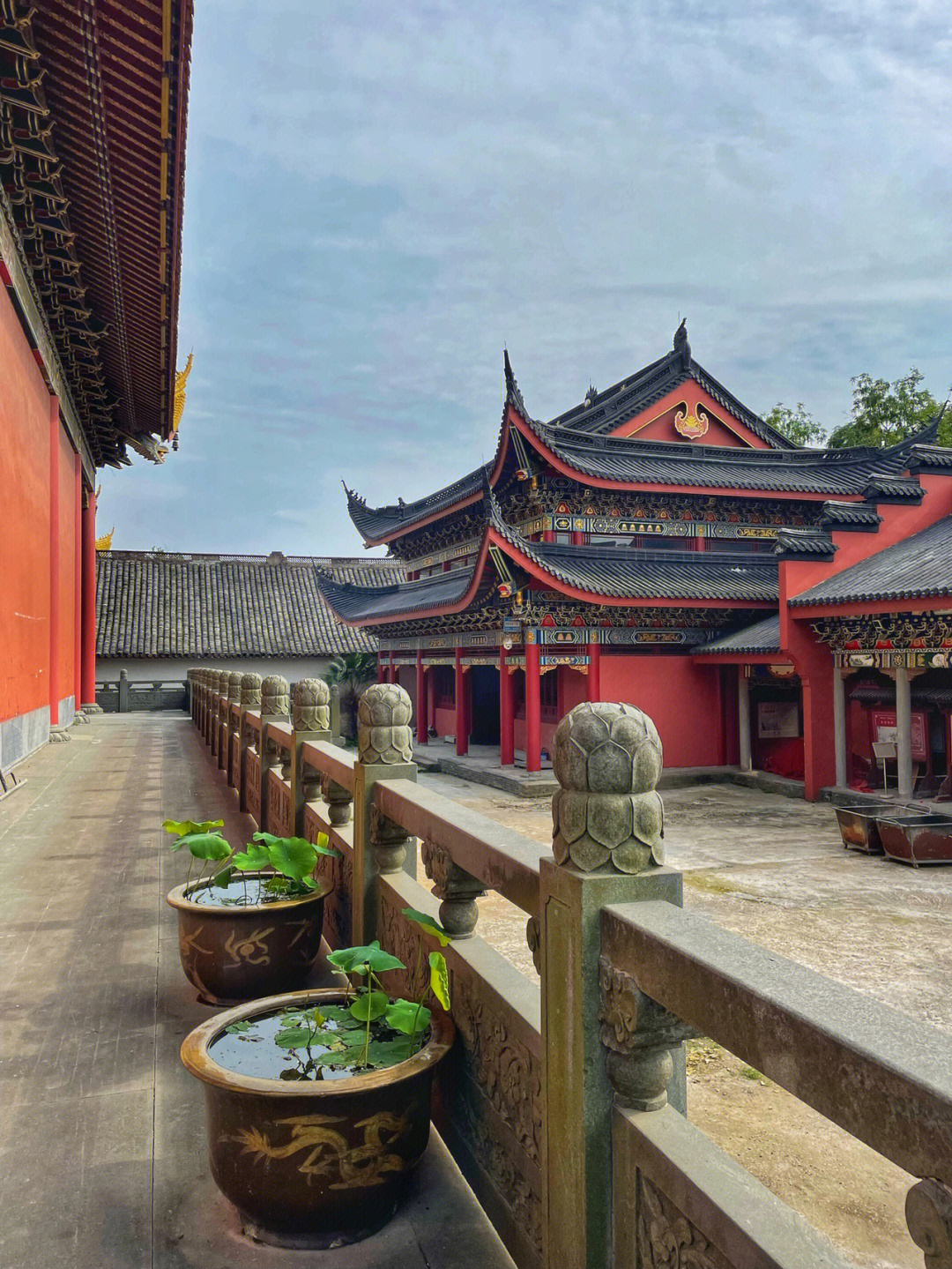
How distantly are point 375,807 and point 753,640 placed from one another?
37.6 feet

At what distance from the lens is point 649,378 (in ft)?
60.3

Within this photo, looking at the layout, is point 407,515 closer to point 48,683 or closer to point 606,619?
point 606,619

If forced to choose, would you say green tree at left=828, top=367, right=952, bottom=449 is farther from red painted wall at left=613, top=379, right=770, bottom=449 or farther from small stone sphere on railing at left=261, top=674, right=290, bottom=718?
small stone sphere on railing at left=261, top=674, right=290, bottom=718

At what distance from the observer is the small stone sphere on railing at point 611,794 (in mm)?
1559

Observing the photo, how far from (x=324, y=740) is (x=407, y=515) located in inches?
744

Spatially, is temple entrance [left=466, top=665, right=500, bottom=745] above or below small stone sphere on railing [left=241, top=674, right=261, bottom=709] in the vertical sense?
below

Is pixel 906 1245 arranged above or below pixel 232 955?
below

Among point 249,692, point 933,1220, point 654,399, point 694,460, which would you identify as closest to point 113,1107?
point 933,1220

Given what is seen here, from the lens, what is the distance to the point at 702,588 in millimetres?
14555

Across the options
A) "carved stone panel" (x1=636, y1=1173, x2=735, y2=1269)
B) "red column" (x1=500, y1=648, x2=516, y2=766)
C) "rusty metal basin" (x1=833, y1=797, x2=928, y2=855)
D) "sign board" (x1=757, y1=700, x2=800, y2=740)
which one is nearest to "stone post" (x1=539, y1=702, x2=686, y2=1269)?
A: "carved stone panel" (x1=636, y1=1173, x2=735, y2=1269)

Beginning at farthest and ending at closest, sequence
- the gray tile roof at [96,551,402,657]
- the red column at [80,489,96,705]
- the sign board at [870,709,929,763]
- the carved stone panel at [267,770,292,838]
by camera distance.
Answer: the gray tile roof at [96,551,402,657], the red column at [80,489,96,705], the sign board at [870,709,929,763], the carved stone panel at [267,770,292,838]

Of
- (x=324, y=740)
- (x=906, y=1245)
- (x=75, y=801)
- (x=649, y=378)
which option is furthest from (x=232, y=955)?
(x=649, y=378)

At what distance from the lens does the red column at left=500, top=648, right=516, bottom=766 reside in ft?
49.1

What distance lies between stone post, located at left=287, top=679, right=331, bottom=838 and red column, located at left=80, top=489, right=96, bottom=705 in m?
17.5
